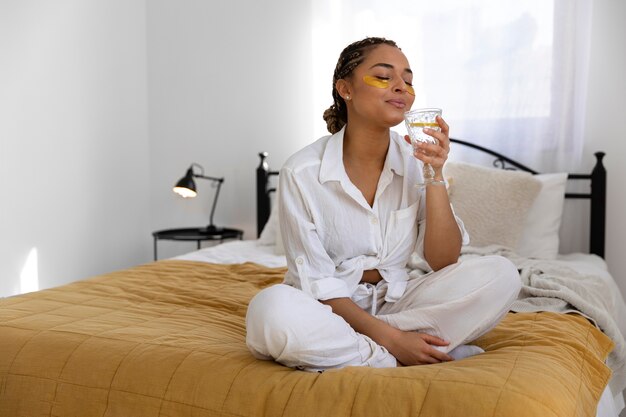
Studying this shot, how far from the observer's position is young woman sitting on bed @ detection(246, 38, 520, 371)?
4.77 ft

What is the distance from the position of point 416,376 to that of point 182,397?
46 cm

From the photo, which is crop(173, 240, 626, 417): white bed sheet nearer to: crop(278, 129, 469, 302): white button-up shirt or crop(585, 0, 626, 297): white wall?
crop(585, 0, 626, 297): white wall

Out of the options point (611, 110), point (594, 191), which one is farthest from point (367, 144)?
point (611, 110)

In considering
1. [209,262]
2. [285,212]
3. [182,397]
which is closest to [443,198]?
[285,212]

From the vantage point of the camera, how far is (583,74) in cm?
317

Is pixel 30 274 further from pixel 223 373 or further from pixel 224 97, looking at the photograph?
pixel 223 373

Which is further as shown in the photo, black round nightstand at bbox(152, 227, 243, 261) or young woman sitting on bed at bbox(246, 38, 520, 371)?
black round nightstand at bbox(152, 227, 243, 261)

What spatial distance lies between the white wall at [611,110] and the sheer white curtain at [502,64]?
0.06 m

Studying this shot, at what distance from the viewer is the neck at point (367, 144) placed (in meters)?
1.86

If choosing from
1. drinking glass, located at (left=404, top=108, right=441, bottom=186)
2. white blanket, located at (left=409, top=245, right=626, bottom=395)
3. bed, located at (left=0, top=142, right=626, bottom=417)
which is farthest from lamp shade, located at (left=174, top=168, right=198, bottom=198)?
drinking glass, located at (left=404, top=108, right=441, bottom=186)

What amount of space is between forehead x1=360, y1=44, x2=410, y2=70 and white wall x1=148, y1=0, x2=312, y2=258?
6.51ft

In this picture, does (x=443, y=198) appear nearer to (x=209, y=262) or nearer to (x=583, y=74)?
(x=209, y=262)

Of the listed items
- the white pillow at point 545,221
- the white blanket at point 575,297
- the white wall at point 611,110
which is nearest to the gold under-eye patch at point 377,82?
the white blanket at point 575,297

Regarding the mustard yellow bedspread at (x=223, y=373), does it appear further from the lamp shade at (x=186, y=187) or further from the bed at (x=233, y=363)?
the lamp shade at (x=186, y=187)
